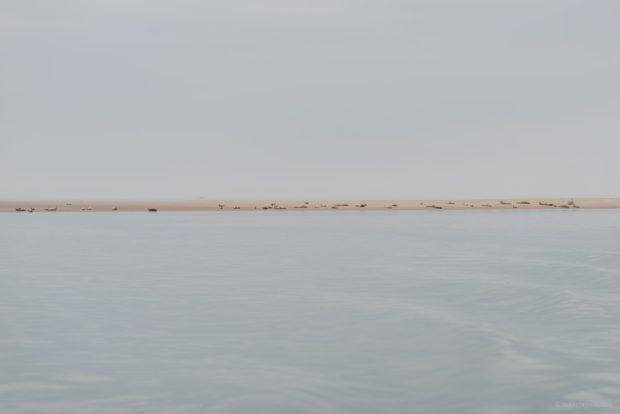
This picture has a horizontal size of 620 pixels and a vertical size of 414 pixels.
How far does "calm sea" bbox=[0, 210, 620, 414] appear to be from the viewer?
7309 millimetres

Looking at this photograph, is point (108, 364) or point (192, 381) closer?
point (192, 381)

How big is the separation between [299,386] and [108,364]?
121 inches

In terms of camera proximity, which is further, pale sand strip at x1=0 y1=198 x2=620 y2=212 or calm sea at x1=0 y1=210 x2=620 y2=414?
pale sand strip at x1=0 y1=198 x2=620 y2=212

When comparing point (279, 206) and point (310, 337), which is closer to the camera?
point (310, 337)

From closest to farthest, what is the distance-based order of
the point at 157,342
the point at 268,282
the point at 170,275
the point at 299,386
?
1. the point at 299,386
2. the point at 157,342
3. the point at 268,282
4. the point at 170,275

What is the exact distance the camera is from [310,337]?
34.3 feet

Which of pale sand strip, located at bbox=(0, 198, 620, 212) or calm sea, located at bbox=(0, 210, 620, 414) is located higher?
pale sand strip, located at bbox=(0, 198, 620, 212)

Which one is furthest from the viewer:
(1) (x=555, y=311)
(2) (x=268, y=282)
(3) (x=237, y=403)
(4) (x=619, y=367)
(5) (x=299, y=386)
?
(2) (x=268, y=282)

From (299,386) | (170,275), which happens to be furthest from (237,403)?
(170,275)

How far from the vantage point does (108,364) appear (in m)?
8.72

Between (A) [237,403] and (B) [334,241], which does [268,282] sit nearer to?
(A) [237,403]

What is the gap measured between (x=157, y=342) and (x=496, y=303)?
26.9 ft

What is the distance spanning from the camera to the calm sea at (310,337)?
731 centimetres

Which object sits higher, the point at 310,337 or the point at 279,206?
the point at 279,206
